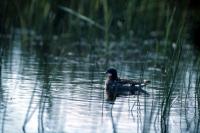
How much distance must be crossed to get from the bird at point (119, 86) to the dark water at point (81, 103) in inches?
4.8

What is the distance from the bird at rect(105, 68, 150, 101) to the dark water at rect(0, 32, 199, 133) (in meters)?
0.12

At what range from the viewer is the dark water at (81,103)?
766 centimetres

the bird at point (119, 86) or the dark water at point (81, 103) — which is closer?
the dark water at point (81, 103)

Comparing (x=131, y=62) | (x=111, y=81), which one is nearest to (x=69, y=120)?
(x=111, y=81)

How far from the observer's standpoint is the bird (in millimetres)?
9766

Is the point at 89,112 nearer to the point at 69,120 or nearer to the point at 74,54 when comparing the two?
the point at 69,120

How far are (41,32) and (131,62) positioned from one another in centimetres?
280

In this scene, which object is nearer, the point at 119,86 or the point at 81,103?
the point at 81,103

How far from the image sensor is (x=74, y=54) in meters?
13.3

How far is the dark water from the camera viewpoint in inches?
302

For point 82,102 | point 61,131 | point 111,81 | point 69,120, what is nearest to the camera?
point 61,131

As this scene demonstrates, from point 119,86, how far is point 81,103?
1.89m

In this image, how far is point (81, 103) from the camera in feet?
28.7

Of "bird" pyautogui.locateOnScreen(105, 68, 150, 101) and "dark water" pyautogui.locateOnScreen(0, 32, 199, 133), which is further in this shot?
"bird" pyautogui.locateOnScreen(105, 68, 150, 101)
